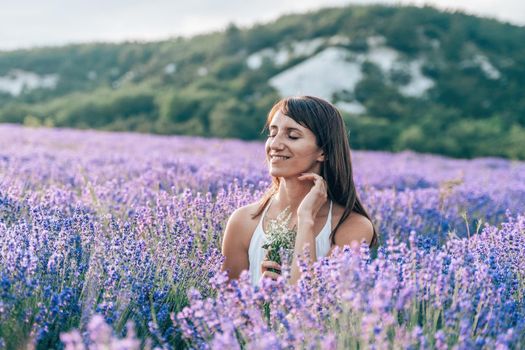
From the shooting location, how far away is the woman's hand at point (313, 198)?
260 centimetres

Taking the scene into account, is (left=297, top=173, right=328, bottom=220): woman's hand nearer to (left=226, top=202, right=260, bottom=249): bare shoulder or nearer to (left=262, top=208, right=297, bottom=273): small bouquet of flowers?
(left=262, top=208, right=297, bottom=273): small bouquet of flowers

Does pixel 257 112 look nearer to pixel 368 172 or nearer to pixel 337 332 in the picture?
pixel 368 172

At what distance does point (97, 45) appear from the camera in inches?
1254

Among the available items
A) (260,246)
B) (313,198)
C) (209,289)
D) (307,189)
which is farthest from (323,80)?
(209,289)

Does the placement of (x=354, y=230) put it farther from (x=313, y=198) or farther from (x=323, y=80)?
(x=323, y=80)

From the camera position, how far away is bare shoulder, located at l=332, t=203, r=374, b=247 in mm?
2721

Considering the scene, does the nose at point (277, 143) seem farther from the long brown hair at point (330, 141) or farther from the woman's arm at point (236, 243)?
the woman's arm at point (236, 243)

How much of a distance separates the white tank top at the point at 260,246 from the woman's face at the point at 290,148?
263 millimetres

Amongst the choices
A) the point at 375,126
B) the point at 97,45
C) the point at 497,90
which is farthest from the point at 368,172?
the point at 97,45

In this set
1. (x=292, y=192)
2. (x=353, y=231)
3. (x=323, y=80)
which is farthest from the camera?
(x=323, y=80)

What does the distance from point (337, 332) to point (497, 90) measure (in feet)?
64.6

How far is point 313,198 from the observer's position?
264cm

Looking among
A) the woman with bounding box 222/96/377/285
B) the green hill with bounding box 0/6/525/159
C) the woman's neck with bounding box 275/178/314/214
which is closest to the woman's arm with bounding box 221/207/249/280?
the woman with bounding box 222/96/377/285

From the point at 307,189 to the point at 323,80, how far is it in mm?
17561
